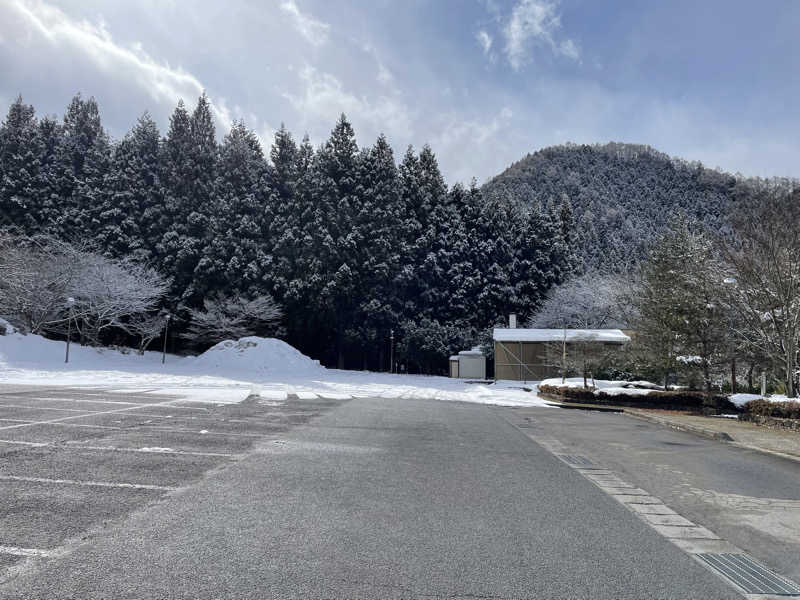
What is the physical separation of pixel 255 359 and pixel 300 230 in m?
11.9

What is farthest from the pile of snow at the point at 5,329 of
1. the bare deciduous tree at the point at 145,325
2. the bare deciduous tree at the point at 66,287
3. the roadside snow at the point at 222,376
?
the bare deciduous tree at the point at 145,325

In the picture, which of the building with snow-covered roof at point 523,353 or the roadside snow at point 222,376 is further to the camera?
the building with snow-covered roof at point 523,353

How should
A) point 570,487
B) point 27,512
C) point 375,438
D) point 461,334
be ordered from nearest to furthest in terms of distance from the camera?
point 27,512 < point 570,487 < point 375,438 < point 461,334

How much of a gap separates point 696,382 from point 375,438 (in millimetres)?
15237

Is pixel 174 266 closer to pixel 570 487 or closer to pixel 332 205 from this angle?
pixel 332 205

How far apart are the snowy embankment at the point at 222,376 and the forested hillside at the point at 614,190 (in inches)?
955

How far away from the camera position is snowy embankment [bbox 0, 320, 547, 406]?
1678cm

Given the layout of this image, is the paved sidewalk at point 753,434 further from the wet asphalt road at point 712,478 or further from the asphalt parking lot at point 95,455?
the asphalt parking lot at point 95,455

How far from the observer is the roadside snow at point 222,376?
16.5 m

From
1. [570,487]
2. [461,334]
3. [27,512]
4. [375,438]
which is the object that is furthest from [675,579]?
[461,334]

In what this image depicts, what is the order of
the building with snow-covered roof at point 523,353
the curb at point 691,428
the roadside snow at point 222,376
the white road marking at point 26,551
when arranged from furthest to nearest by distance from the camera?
1. the building with snow-covered roof at point 523,353
2. the roadside snow at point 222,376
3. the curb at point 691,428
4. the white road marking at point 26,551

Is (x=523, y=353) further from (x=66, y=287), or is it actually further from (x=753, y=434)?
(x=66, y=287)

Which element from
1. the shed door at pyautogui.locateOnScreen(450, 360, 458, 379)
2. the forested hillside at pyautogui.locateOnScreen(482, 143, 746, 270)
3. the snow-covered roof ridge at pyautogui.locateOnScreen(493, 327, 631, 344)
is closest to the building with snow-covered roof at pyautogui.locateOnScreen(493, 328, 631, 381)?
the snow-covered roof ridge at pyautogui.locateOnScreen(493, 327, 631, 344)

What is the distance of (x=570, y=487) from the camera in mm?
5398
